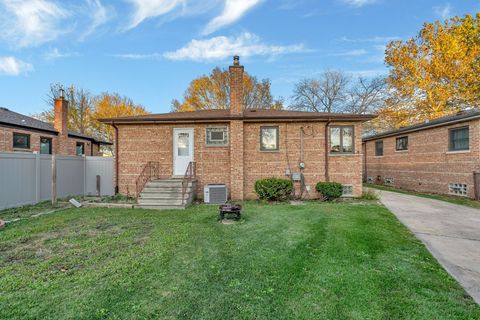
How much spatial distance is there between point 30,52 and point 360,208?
69.3ft

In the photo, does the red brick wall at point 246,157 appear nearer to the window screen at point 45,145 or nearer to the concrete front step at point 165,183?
the concrete front step at point 165,183

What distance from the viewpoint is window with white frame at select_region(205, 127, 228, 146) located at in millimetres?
10188

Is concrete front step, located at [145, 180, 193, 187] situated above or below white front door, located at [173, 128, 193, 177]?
below

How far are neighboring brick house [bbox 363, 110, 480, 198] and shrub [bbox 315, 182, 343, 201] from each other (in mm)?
6152

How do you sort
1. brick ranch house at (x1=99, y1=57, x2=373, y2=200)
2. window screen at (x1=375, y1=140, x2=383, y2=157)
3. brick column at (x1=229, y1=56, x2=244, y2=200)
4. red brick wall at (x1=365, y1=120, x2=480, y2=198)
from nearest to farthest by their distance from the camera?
brick column at (x1=229, y1=56, x2=244, y2=200)
brick ranch house at (x1=99, y1=57, x2=373, y2=200)
red brick wall at (x1=365, y1=120, x2=480, y2=198)
window screen at (x1=375, y1=140, x2=383, y2=157)

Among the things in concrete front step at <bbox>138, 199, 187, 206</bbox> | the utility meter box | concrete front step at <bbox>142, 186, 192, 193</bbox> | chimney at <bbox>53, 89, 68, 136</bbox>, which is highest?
chimney at <bbox>53, 89, 68, 136</bbox>

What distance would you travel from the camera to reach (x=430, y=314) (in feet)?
8.18

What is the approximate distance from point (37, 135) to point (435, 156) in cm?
2262

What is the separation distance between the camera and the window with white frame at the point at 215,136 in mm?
10188

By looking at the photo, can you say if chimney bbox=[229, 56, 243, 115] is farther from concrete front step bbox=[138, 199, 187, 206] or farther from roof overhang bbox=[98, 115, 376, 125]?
concrete front step bbox=[138, 199, 187, 206]

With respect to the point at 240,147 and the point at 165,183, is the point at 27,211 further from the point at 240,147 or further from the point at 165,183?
the point at 240,147

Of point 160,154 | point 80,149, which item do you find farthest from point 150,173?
point 80,149

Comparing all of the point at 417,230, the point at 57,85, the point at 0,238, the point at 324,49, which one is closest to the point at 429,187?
the point at 417,230

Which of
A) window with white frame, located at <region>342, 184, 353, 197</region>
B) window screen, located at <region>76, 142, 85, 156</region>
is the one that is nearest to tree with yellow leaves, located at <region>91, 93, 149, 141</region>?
window screen, located at <region>76, 142, 85, 156</region>
